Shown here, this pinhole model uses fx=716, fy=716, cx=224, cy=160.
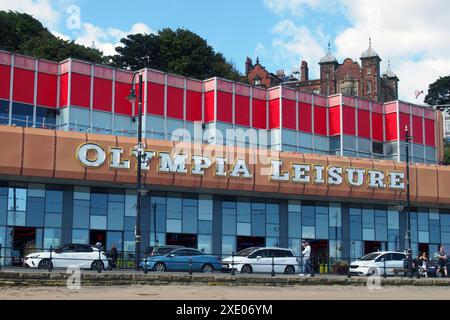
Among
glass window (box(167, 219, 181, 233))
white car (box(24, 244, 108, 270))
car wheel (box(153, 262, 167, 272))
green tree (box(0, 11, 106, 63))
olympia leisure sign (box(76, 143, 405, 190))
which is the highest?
green tree (box(0, 11, 106, 63))

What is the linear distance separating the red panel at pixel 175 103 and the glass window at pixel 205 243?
Answer: 9.59 meters

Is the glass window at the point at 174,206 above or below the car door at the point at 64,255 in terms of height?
above

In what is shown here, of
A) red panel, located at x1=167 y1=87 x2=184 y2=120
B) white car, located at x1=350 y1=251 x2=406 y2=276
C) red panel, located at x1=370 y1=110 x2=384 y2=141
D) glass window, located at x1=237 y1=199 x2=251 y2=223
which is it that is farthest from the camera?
red panel, located at x1=370 y1=110 x2=384 y2=141

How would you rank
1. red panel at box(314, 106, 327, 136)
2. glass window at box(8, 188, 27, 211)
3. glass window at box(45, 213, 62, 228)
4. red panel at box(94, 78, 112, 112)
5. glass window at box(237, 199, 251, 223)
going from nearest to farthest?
1. glass window at box(8, 188, 27, 211)
2. glass window at box(45, 213, 62, 228)
3. glass window at box(237, 199, 251, 223)
4. red panel at box(94, 78, 112, 112)
5. red panel at box(314, 106, 327, 136)

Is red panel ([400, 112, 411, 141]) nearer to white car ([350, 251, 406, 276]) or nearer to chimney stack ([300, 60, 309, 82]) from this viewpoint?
white car ([350, 251, 406, 276])

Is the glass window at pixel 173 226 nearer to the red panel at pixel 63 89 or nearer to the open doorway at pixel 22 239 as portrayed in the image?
the open doorway at pixel 22 239

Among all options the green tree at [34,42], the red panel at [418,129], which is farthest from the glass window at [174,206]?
the green tree at [34,42]

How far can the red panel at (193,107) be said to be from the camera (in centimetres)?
5053

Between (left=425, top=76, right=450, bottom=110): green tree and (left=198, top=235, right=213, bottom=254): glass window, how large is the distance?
94633mm

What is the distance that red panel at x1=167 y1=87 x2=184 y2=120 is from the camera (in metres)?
49.5

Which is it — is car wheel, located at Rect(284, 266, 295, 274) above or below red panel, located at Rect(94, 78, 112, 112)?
below

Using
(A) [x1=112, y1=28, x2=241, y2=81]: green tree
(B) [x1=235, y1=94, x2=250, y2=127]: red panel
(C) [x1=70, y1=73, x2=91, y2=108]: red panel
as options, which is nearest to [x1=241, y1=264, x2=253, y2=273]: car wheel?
(C) [x1=70, y1=73, x2=91, y2=108]: red panel

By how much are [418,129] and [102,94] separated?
26704 millimetres
